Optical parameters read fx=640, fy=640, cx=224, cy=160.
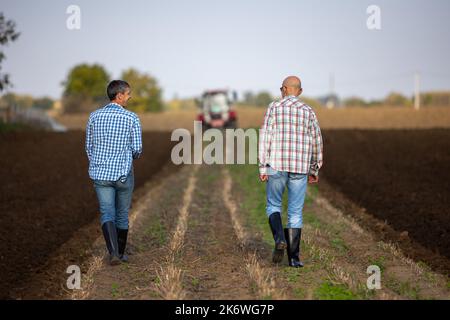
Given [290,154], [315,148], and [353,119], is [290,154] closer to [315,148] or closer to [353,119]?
[315,148]

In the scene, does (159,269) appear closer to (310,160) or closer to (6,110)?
(310,160)

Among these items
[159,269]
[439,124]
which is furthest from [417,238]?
[439,124]

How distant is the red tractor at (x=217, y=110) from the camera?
39750 millimetres

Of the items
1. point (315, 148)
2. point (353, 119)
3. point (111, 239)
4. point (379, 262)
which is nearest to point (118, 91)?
point (111, 239)

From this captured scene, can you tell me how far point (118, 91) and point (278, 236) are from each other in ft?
8.18

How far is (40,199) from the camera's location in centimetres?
1386

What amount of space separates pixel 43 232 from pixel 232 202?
432 cm

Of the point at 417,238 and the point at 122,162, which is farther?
the point at 417,238

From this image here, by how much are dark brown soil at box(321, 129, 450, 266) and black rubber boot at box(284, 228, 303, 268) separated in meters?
2.51

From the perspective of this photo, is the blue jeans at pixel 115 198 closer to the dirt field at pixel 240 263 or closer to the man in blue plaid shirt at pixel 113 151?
the man in blue plaid shirt at pixel 113 151

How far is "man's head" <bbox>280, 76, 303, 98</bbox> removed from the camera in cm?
716

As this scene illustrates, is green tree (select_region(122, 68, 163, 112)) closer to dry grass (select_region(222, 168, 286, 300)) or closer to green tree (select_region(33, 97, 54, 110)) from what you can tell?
green tree (select_region(33, 97, 54, 110))

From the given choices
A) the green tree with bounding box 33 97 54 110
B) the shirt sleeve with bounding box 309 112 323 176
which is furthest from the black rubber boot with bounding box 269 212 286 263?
the green tree with bounding box 33 97 54 110
